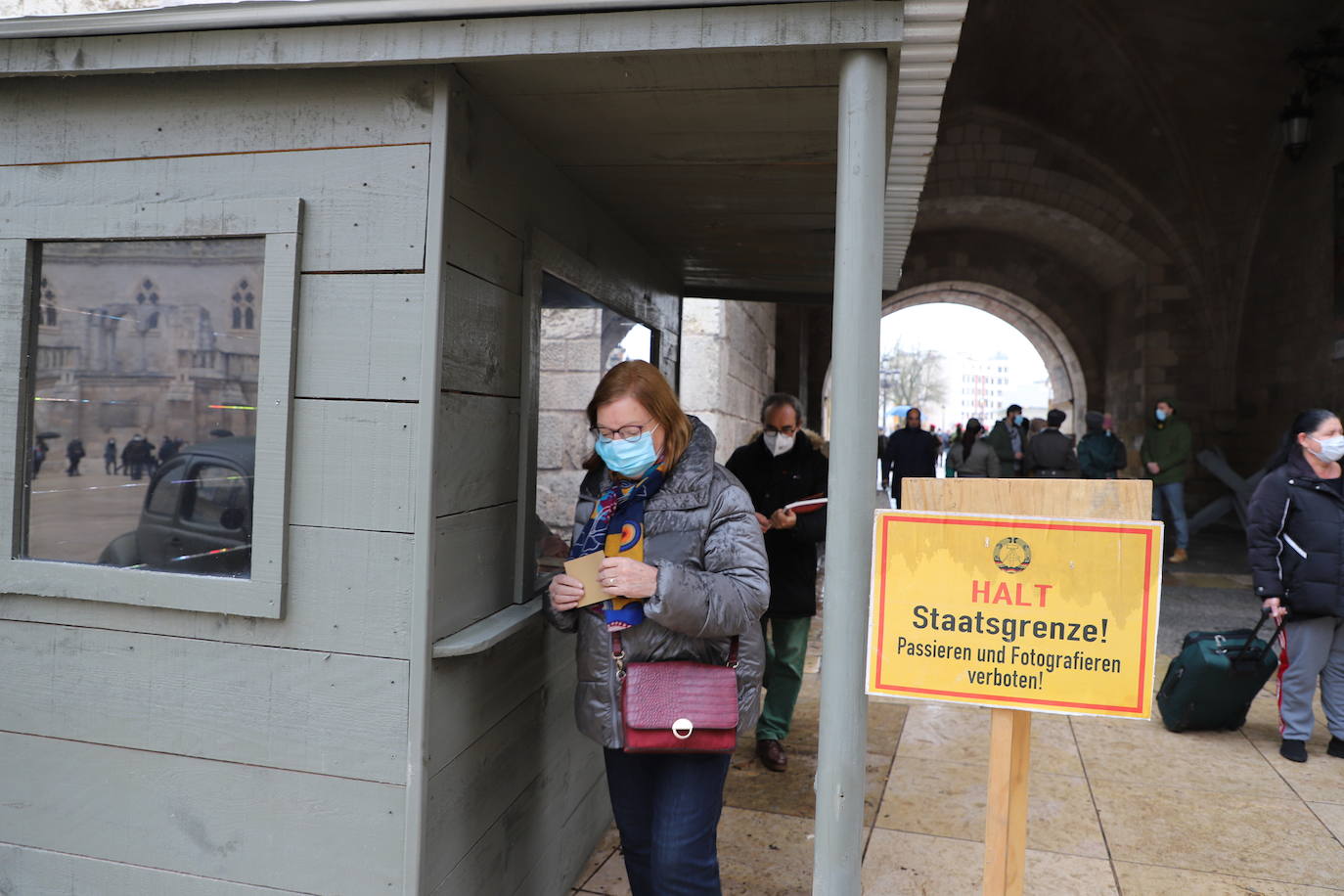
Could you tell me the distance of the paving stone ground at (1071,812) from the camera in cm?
315

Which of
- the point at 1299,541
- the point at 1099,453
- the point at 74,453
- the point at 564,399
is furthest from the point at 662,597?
the point at 1099,453

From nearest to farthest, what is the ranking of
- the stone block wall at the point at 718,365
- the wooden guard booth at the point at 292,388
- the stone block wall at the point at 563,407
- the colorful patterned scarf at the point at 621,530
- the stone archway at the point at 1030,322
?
1. the wooden guard booth at the point at 292,388
2. the colorful patterned scarf at the point at 621,530
3. the stone block wall at the point at 563,407
4. the stone block wall at the point at 718,365
5. the stone archway at the point at 1030,322

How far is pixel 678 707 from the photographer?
2098mm

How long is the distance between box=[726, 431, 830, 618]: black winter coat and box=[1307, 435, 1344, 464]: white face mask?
2245 millimetres

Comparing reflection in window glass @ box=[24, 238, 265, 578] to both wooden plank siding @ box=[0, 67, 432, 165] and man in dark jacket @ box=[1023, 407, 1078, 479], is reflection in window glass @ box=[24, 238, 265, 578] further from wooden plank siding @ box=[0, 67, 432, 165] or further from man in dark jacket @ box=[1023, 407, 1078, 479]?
man in dark jacket @ box=[1023, 407, 1078, 479]

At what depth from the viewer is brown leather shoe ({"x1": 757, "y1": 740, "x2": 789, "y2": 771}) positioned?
405cm

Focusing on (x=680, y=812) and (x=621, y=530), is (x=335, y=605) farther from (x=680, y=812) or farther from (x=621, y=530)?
(x=680, y=812)

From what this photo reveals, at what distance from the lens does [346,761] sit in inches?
83.7

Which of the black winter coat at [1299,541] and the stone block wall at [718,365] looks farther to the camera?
the stone block wall at [718,365]

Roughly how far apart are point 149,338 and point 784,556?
2.65m

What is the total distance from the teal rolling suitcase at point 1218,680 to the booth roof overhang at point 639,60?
318 cm

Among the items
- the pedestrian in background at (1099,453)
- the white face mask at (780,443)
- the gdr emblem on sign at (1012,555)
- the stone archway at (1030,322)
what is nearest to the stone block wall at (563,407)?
the white face mask at (780,443)

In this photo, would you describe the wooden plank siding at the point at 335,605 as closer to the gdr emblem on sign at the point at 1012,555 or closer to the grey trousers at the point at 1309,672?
the gdr emblem on sign at the point at 1012,555

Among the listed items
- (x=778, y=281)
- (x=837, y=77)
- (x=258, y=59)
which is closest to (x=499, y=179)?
(x=258, y=59)
